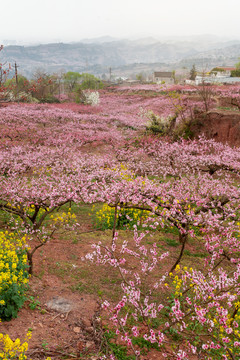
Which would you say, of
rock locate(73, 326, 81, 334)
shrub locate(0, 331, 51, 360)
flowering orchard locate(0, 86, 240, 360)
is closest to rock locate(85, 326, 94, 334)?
rock locate(73, 326, 81, 334)

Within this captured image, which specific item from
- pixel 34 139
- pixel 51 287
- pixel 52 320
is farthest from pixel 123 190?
pixel 34 139

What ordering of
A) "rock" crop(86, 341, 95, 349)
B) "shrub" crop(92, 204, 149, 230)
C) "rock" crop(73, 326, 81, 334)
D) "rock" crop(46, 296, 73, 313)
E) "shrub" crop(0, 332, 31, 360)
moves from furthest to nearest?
"shrub" crop(92, 204, 149, 230)
"rock" crop(46, 296, 73, 313)
"rock" crop(73, 326, 81, 334)
"rock" crop(86, 341, 95, 349)
"shrub" crop(0, 332, 31, 360)

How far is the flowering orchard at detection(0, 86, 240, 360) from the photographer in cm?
495

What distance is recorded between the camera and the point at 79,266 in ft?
24.5

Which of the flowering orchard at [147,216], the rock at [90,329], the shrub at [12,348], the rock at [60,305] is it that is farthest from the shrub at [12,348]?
the rock at [60,305]

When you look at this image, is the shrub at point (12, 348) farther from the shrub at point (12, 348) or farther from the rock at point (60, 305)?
the rock at point (60, 305)

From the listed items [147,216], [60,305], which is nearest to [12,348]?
[60,305]

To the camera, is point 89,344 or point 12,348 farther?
point 89,344

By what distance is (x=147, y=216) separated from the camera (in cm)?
986

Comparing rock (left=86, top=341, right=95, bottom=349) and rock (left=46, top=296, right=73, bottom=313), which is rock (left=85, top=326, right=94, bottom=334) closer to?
rock (left=86, top=341, right=95, bottom=349)

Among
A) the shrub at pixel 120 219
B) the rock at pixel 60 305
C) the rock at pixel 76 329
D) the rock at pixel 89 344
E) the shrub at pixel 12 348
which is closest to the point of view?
the shrub at pixel 12 348

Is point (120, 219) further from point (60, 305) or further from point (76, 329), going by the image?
point (76, 329)

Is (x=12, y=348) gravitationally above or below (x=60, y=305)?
above

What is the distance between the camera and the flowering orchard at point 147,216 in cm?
495
